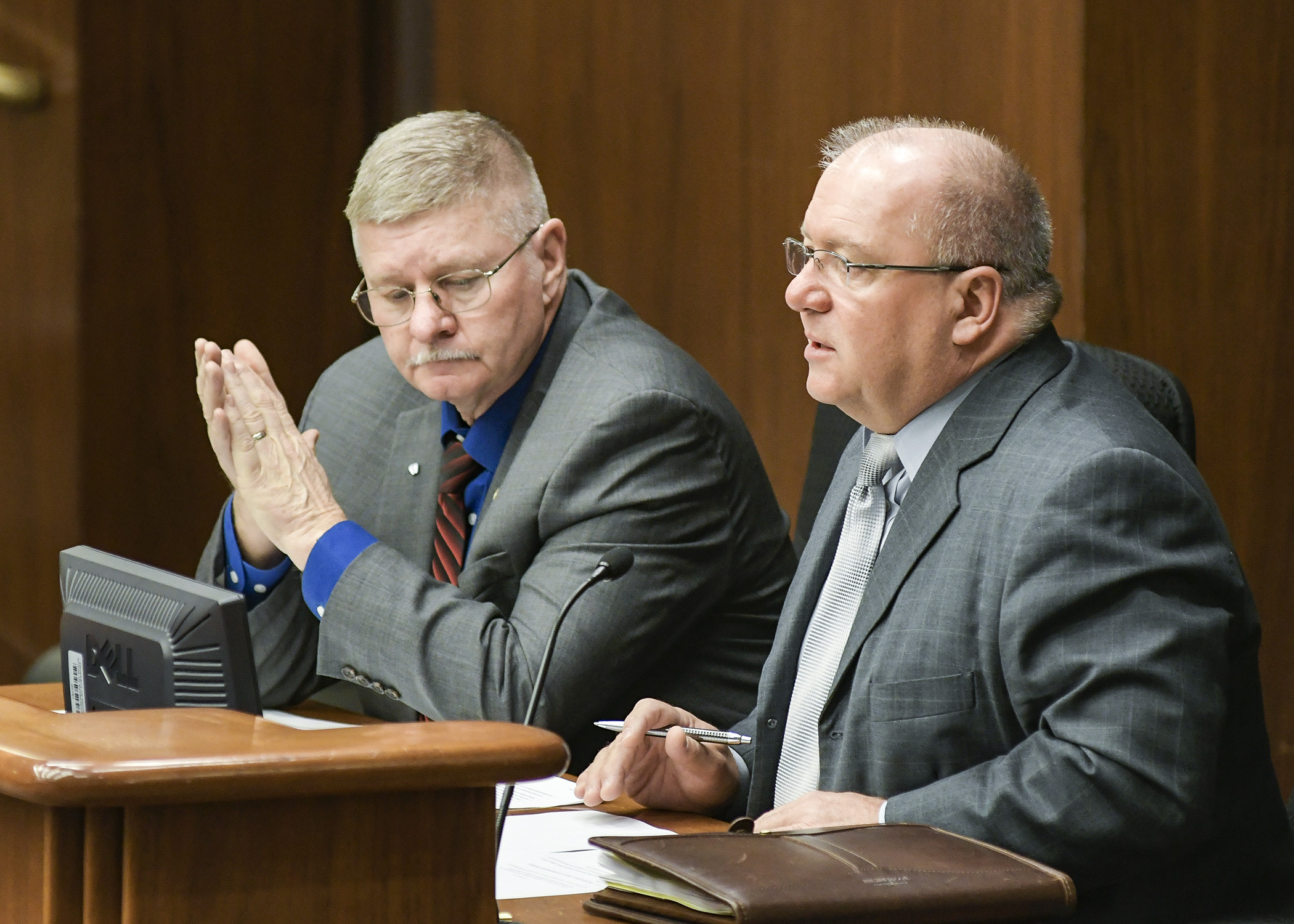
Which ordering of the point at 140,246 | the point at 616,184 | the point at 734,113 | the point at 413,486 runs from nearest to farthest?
1. the point at 413,486
2. the point at 734,113
3. the point at 616,184
4. the point at 140,246

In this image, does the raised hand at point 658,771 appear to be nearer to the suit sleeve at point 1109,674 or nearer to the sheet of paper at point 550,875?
the sheet of paper at point 550,875

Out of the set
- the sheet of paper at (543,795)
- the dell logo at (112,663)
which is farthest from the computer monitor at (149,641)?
the sheet of paper at (543,795)

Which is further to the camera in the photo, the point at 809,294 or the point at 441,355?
the point at 441,355

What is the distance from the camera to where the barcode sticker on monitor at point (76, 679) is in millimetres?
1465

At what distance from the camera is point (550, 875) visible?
4.73ft

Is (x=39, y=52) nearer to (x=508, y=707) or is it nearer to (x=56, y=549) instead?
(x=56, y=549)

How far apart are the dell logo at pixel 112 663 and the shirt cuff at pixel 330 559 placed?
2.12 ft

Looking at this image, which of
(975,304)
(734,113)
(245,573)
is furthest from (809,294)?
(734,113)

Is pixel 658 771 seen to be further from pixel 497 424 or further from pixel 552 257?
pixel 552 257

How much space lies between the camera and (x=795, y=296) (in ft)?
5.81

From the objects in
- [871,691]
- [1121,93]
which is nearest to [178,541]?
[1121,93]

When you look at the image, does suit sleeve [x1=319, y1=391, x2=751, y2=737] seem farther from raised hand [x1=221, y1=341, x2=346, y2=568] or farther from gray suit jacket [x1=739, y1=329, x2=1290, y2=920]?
gray suit jacket [x1=739, y1=329, x2=1290, y2=920]

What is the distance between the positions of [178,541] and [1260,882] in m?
2.85

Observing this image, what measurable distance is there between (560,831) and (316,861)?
657 millimetres
